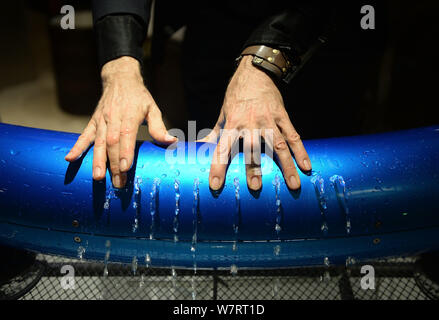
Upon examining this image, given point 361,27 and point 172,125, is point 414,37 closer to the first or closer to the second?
point 361,27

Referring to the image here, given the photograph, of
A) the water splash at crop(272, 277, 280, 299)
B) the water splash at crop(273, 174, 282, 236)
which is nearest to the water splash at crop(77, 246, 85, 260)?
the water splash at crop(273, 174, 282, 236)

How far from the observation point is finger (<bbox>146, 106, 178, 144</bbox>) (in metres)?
0.77

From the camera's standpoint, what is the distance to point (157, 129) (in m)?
0.78

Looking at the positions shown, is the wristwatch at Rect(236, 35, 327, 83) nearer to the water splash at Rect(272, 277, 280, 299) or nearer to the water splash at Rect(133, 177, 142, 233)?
the water splash at Rect(133, 177, 142, 233)

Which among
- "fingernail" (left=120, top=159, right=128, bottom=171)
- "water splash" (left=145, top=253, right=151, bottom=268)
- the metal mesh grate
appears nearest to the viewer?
"fingernail" (left=120, top=159, right=128, bottom=171)

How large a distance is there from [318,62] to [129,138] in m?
0.74

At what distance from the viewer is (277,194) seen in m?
0.71

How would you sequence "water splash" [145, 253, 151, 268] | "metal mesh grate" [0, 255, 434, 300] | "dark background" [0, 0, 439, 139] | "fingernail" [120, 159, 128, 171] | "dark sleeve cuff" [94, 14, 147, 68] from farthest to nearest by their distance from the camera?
"dark background" [0, 0, 439, 139] → "metal mesh grate" [0, 255, 434, 300] → "dark sleeve cuff" [94, 14, 147, 68] → "water splash" [145, 253, 151, 268] → "fingernail" [120, 159, 128, 171]

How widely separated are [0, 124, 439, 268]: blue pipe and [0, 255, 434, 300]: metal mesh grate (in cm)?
34

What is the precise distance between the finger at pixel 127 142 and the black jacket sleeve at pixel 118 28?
0.29 metres

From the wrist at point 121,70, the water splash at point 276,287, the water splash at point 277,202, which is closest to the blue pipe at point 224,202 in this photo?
the water splash at point 277,202

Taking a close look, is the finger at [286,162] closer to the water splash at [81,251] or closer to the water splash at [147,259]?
the water splash at [147,259]
